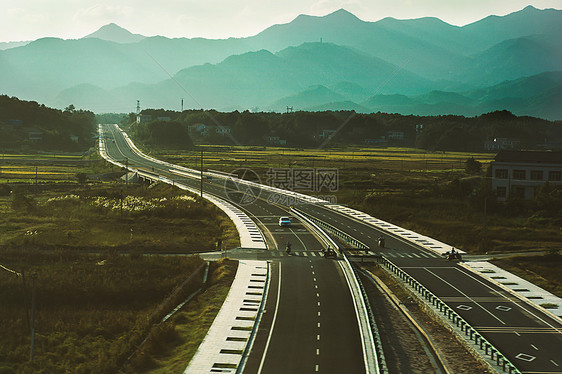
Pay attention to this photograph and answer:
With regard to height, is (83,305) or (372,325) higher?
(372,325)

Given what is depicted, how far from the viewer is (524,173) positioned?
106 meters

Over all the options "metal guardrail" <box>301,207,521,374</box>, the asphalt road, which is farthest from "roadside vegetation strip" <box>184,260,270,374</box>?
"metal guardrail" <box>301,207,521,374</box>

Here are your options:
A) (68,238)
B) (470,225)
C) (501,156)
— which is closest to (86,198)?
(68,238)

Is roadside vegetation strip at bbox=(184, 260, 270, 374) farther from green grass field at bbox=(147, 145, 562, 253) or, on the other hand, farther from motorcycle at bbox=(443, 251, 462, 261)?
green grass field at bbox=(147, 145, 562, 253)

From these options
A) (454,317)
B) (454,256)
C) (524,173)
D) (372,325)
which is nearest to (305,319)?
(372,325)

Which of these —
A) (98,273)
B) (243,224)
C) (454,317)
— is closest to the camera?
(454,317)

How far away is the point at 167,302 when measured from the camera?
4959cm

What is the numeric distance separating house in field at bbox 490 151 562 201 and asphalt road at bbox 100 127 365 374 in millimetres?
52455

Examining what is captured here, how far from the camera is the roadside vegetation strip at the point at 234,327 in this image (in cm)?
3519

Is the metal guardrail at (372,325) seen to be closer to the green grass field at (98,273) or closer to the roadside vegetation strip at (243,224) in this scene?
the roadside vegetation strip at (243,224)

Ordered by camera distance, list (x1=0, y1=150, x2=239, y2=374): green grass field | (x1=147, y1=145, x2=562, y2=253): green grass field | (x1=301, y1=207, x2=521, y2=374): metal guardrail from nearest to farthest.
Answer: (x1=301, y1=207, x2=521, y2=374): metal guardrail
(x1=0, y1=150, x2=239, y2=374): green grass field
(x1=147, y1=145, x2=562, y2=253): green grass field

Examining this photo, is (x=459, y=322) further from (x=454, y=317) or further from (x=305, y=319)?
(x=305, y=319)

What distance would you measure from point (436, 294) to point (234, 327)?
20.5 m

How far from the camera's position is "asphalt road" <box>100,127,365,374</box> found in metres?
35.2
